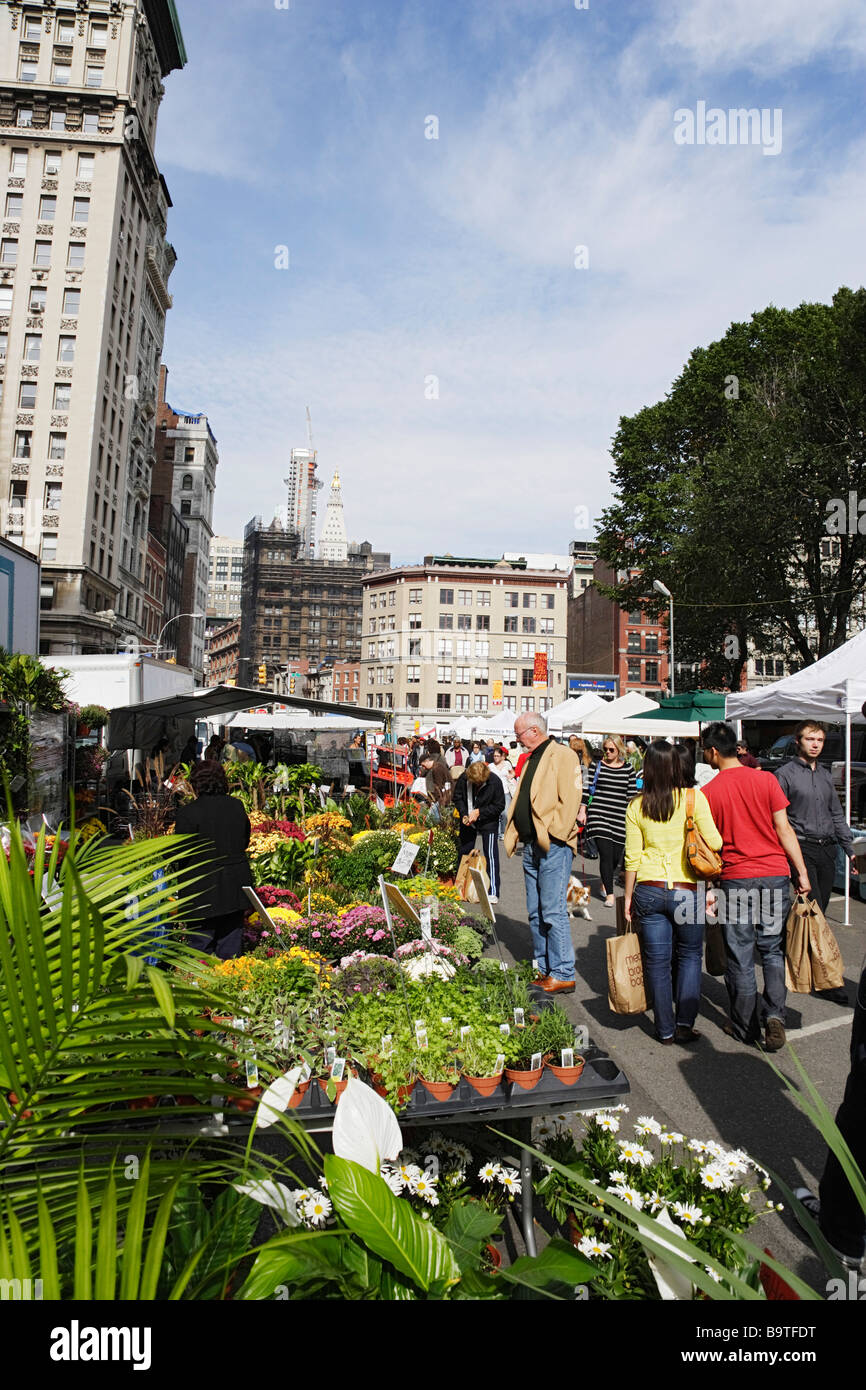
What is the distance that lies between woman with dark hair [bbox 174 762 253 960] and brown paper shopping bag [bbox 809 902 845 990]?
12.6 ft

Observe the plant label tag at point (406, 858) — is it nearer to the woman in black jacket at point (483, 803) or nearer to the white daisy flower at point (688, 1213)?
the woman in black jacket at point (483, 803)

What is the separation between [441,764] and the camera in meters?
14.0

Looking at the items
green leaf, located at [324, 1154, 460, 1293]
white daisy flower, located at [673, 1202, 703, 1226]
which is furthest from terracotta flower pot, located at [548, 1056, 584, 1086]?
green leaf, located at [324, 1154, 460, 1293]

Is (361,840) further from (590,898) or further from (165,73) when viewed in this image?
(165,73)

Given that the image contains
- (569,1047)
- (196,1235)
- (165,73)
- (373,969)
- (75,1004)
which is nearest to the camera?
(75,1004)

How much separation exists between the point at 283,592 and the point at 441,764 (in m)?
130

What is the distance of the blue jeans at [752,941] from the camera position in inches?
198

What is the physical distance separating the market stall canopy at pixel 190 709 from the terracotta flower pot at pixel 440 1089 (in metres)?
9.49

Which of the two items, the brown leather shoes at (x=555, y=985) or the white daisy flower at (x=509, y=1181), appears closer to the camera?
the white daisy flower at (x=509, y=1181)

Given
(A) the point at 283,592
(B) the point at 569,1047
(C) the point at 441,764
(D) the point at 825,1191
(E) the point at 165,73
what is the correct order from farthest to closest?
(A) the point at 283,592 → (E) the point at 165,73 → (C) the point at 441,764 → (B) the point at 569,1047 → (D) the point at 825,1191

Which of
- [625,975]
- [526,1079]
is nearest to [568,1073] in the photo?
[526,1079]

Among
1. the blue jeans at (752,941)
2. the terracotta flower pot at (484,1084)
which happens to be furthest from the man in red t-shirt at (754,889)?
the terracotta flower pot at (484,1084)

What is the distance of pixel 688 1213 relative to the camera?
2293mm
